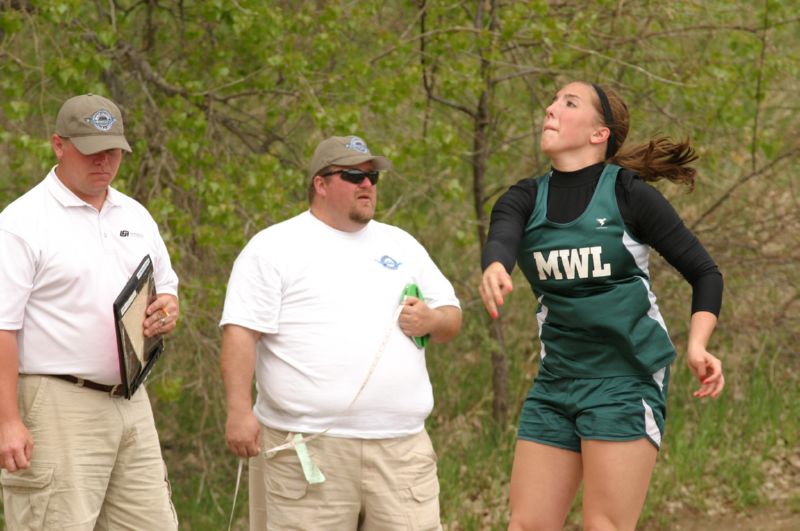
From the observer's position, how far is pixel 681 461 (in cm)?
777

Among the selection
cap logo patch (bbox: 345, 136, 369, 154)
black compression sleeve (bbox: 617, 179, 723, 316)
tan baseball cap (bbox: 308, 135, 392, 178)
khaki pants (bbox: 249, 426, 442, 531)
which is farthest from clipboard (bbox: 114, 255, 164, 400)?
black compression sleeve (bbox: 617, 179, 723, 316)

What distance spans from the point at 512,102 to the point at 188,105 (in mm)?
2266

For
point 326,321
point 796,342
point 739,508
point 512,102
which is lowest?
point 739,508

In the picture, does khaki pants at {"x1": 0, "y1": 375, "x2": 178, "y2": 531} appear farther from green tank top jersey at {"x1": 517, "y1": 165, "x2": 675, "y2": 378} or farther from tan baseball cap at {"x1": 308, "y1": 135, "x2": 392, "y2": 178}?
green tank top jersey at {"x1": 517, "y1": 165, "x2": 675, "y2": 378}

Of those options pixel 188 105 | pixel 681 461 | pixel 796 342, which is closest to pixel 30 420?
pixel 188 105

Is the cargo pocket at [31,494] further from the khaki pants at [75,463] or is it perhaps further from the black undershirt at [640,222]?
the black undershirt at [640,222]

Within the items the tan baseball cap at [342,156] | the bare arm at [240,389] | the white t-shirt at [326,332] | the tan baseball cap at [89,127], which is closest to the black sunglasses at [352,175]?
the tan baseball cap at [342,156]

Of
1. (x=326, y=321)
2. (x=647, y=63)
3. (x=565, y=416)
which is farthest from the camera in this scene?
(x=647, y=63)

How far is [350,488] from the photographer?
174 inches

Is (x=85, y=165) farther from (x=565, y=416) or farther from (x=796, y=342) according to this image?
(x=796, y=342)

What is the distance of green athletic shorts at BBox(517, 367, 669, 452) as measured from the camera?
392 cm

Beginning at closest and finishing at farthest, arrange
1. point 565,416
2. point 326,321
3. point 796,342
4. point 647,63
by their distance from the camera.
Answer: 1. point 565,416
2. point 326,321
3. point 647,63
4. point 796,342

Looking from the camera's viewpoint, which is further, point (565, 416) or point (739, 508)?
point (739, 508)

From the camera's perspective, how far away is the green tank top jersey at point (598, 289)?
3941 millimetres
